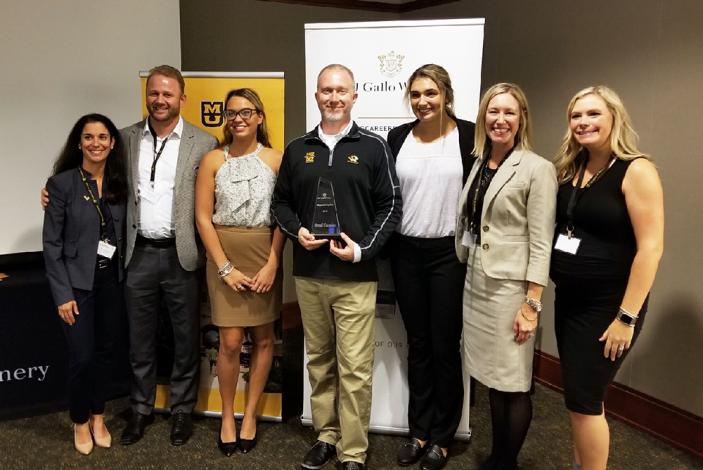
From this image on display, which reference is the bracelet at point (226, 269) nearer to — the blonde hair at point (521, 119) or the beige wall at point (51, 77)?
the blonde hair at point (521, 119)

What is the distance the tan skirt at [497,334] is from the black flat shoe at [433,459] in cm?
55

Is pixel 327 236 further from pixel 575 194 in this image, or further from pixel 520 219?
pixel 575 194

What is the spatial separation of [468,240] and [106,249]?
155cm

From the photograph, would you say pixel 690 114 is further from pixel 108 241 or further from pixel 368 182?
pixel 108 241

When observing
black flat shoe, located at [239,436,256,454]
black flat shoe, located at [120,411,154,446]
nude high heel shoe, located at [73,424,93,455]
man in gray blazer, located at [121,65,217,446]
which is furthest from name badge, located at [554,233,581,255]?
nude high heel shoe, located at [73,424,93,455]

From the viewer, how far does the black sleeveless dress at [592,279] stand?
177 centimetres

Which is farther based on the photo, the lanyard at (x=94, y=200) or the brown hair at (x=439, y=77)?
the lanyard at (x=94, y=200)

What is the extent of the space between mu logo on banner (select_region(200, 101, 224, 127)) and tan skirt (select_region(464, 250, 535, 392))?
4.69 feet

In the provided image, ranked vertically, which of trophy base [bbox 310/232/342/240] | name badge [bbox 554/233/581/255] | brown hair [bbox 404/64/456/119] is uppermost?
brown hair [bbox 404/64/456/119]

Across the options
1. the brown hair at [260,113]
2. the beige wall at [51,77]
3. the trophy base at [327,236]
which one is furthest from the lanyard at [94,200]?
the trophy base at [327,236]

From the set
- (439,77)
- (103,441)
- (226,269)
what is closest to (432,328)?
(226,269)

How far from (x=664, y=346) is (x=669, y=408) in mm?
305

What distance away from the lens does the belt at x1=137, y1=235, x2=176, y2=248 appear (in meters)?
2.49

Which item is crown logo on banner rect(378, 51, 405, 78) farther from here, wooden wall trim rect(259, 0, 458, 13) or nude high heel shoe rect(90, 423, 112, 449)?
nude high heel shoe rect(90, 423, 112, 449)
